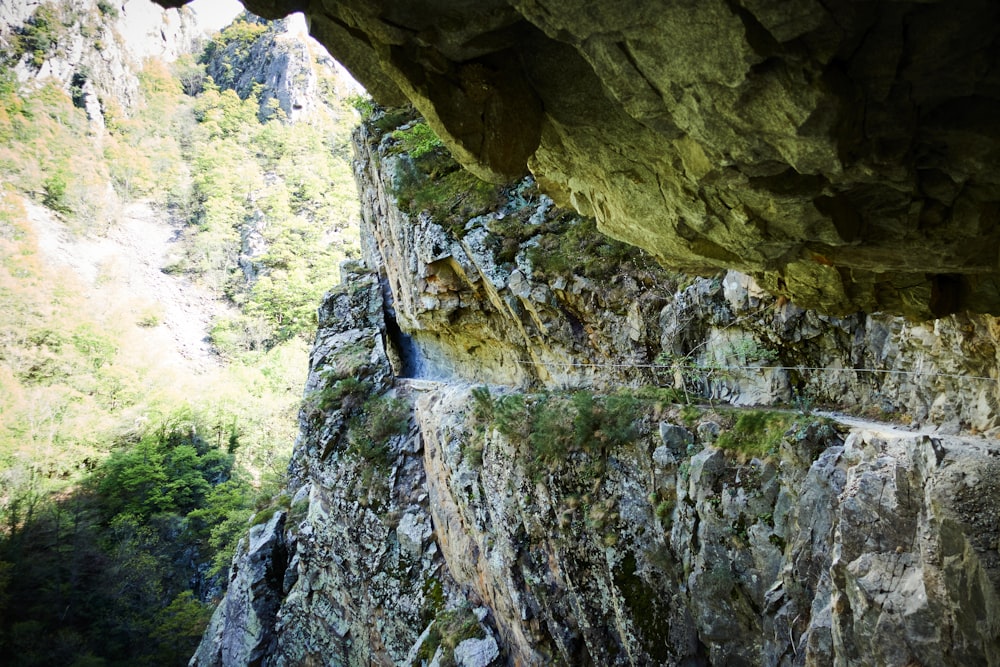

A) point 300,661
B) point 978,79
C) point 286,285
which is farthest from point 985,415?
point 286,285

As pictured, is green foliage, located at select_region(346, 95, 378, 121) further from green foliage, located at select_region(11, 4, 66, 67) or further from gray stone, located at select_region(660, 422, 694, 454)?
green foliage, located at select_region(11, 4, 66, 67)

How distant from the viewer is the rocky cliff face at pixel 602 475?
199 inches

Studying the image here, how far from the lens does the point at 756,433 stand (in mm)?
6848

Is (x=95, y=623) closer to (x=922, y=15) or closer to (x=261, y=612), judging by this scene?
(x=261, y=612)

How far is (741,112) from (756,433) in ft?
16.3

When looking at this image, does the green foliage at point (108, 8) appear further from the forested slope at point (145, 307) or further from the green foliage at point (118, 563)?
the green foliage at point (118, 563)

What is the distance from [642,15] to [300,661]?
17.1m

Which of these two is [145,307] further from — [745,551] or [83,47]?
[745,551]

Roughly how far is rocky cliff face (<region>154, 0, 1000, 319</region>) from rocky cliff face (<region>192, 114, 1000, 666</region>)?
1.86 meters

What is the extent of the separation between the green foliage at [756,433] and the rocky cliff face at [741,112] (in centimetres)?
201

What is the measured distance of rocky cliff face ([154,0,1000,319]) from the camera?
8.48 feet

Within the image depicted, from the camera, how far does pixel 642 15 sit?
2654mm

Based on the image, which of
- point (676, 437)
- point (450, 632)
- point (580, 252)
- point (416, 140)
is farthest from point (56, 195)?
point (676, 437)

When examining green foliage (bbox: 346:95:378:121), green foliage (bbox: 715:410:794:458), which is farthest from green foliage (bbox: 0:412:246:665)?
green foliage (bbox: 715:410:794:458)
